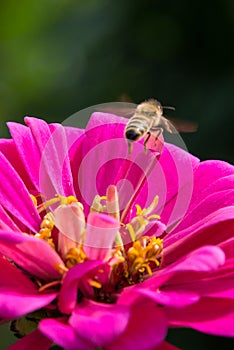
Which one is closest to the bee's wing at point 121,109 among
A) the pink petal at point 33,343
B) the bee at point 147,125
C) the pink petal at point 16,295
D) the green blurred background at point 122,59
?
the bee at point 147,125

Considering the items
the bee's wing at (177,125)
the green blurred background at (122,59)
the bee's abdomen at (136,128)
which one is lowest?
the green blurred background at (122,59)

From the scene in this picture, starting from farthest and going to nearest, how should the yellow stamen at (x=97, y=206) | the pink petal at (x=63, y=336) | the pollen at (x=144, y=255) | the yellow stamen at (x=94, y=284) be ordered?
the yellow stamen at (x=97, y=206)
the pollen at (x=144, y=255)
the yellow stamen at (x=94, y=284)
the pink petal at (x=63, y=336)

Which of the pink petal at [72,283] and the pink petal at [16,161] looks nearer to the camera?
the pink petal at [72,283]

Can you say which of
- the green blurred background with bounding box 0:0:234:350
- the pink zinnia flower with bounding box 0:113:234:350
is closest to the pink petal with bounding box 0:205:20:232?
the pink zinnia flower with bounding box 0:113:234:350

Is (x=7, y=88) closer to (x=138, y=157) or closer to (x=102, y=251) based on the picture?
(x=138, y=157)

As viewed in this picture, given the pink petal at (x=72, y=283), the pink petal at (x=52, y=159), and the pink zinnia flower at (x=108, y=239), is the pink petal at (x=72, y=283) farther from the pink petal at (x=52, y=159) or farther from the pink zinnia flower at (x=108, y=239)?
the pink petal at (x=52, y=159)

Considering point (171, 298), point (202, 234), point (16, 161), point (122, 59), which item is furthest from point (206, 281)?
point (122, 59)

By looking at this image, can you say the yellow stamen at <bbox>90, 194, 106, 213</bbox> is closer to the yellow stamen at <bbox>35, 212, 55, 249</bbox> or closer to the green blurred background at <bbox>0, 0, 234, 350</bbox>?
the yellow stamen at <bbox>35, 212, 55, 249</bbox>
